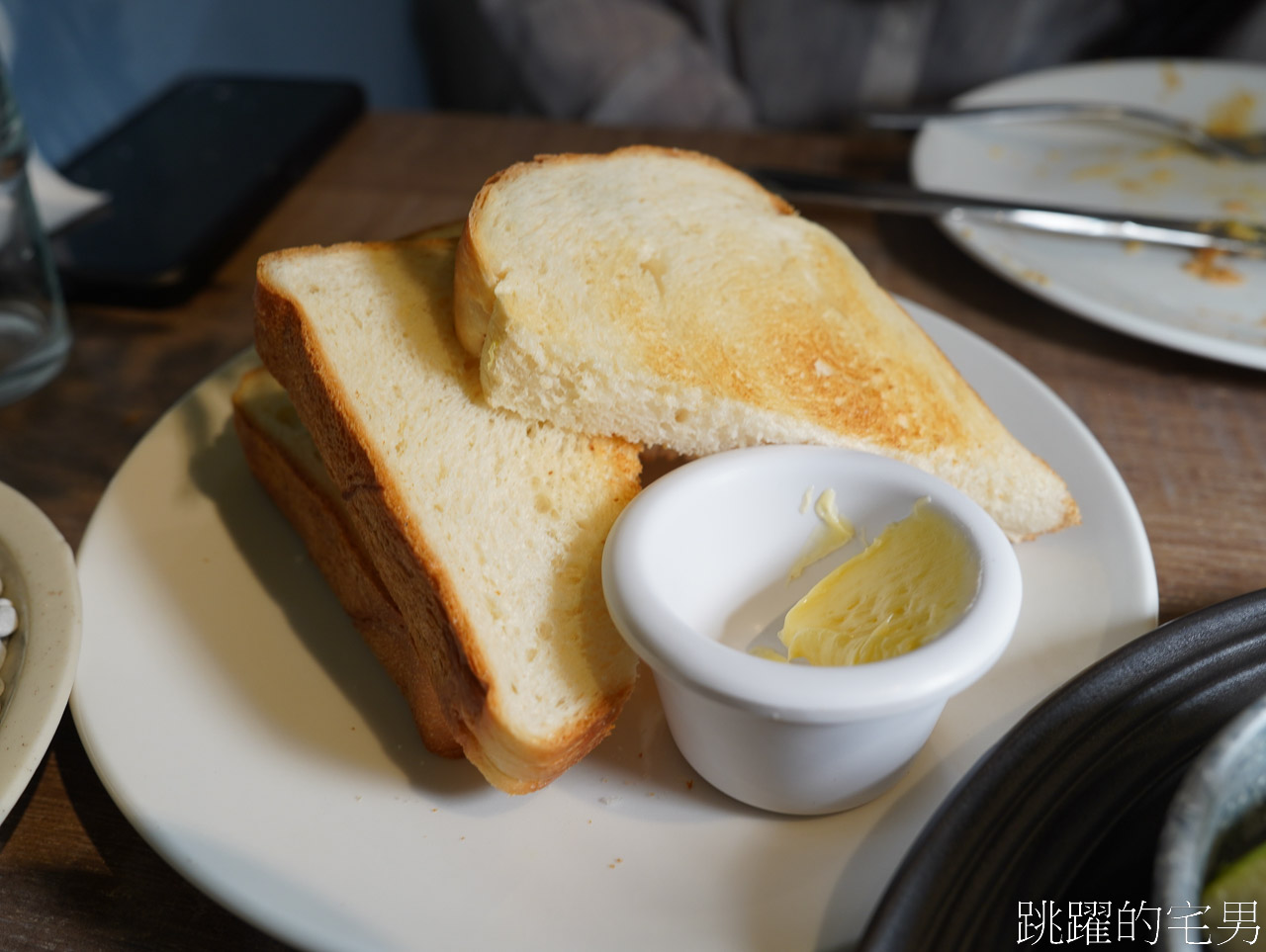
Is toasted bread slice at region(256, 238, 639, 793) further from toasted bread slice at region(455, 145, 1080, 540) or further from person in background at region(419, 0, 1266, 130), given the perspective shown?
person in background at region(419, 0, 1266, 130)

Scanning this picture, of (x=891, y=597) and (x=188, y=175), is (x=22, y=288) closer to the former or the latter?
(x=188, y=175)

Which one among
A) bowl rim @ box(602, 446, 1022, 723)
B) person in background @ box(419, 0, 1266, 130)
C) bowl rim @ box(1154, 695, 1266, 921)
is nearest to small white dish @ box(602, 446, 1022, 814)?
bowl rim @ box(602, 446, 1022, 723)

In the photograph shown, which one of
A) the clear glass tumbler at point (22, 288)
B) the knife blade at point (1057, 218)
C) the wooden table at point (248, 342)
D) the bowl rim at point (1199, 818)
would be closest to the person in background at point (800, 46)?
the wooden table at point (248, 342)

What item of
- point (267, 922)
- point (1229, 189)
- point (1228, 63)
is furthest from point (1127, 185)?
point (267, 922)

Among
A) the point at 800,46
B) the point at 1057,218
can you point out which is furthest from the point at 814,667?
the point at 800,46

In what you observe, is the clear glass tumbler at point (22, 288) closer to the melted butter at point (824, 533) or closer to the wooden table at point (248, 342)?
the wooden table at point (248, 342)
